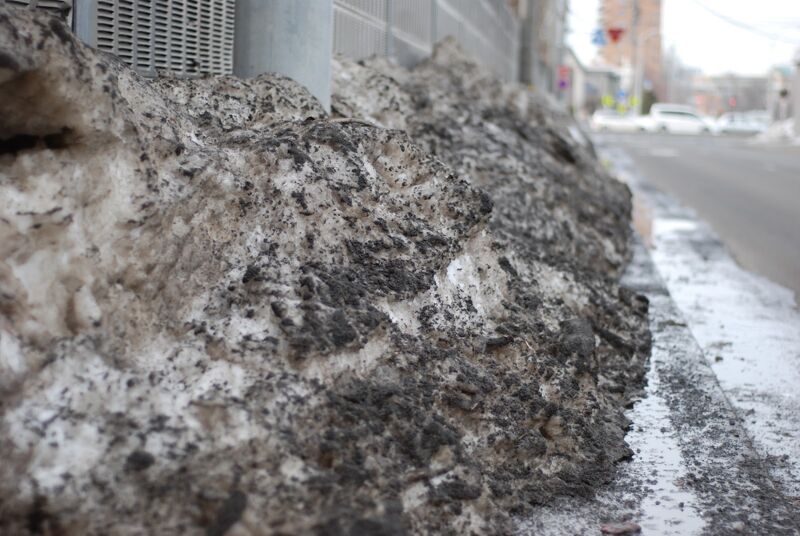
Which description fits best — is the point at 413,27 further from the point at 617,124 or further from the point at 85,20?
the point at 617,124

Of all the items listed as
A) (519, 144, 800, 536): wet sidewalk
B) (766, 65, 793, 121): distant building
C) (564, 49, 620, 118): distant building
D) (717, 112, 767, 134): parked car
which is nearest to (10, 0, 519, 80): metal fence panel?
(519, 144, 800, 536): wet sidewalk

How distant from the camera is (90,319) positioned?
3.13 meters

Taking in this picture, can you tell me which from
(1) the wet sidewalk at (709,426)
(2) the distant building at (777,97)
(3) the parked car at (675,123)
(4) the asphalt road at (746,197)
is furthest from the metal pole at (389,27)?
(2) the distant building at (777,97)

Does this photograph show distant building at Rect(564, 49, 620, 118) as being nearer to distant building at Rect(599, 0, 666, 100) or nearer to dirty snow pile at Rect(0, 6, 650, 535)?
distant building at Rect(599, 0, 666, 100)

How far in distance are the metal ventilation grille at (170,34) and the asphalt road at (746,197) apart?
217 inches

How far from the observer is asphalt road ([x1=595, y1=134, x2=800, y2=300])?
10586 millimetres

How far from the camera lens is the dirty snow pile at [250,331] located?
282 cm

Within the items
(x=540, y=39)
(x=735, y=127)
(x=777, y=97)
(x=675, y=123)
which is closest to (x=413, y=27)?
(x=540, y=39)

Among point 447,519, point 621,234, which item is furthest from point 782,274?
point 447,519

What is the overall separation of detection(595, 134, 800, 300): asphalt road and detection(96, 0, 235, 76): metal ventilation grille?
217 inches

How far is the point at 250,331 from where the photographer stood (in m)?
3.34

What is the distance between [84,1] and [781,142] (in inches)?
1708

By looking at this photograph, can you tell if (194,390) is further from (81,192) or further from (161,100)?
(161,100)

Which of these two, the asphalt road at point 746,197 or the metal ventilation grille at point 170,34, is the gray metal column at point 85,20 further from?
the asphalt road at point 746,197
